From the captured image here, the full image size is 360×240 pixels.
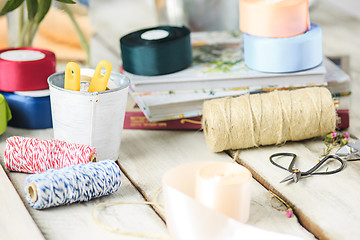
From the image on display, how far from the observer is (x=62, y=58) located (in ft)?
3.52

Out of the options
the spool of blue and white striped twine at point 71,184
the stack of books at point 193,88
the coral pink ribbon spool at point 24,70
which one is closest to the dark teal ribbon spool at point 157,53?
the stack of books at point 193,88

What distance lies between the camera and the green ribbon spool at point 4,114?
2.64ft

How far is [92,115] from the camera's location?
27.8 inches

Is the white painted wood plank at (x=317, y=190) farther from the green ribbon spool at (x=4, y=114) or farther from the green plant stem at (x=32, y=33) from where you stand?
the green plant stem at (x=32, y=33)

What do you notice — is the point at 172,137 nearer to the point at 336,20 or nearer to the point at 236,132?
the point at 236,132

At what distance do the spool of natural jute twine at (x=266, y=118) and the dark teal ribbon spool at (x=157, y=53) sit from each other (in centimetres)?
12

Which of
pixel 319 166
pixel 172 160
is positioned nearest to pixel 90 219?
pixel 172 160

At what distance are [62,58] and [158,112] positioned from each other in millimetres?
324

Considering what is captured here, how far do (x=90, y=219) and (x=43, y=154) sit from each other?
4.9 inches

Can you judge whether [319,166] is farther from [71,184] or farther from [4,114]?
[4,114]

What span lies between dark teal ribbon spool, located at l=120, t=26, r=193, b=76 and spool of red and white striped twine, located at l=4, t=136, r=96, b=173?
202 millimetres

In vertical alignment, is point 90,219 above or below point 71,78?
below

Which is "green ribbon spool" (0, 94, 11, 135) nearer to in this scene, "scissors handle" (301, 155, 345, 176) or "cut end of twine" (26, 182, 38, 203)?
"cut end of twine" (26, 182, 38, 203)

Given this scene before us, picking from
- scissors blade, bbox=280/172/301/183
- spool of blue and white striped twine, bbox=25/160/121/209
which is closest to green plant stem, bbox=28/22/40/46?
spool of blue and white striped twine, bbox=25/160/121/209
